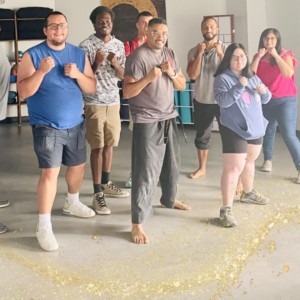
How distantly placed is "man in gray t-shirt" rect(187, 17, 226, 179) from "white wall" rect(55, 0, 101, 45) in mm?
3721

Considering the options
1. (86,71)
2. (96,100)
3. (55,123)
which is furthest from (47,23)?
(96,100)

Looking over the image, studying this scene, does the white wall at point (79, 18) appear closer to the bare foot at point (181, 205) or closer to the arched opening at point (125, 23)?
the arched opening at point (125, 23)

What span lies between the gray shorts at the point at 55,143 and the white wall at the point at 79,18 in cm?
471

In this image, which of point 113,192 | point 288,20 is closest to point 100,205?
point 113,192

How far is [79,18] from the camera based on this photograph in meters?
7.61

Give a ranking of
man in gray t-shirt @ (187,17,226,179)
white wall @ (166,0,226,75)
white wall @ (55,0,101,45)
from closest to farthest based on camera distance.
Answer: man in gray t-shirt @ (187,17,226,179), white wall @ (166,0,226,75), white wall @ (55,0,101,45)

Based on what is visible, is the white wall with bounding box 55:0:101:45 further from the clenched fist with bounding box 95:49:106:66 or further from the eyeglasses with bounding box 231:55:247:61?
the eyeglasses with bounding box 231:55:247:61

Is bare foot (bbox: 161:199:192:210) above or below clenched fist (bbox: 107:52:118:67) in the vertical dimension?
below

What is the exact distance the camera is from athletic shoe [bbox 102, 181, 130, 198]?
4.03 metres

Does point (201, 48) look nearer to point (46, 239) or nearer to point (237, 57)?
point (237, 57)

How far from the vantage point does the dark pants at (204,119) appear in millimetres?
4293

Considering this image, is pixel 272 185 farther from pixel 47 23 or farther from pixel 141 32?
pixel 47 23

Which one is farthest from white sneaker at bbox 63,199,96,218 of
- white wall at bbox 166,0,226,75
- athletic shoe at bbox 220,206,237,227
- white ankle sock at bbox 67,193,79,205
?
white wall at bbox 166,0,226,75

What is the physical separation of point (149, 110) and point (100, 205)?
97cm
